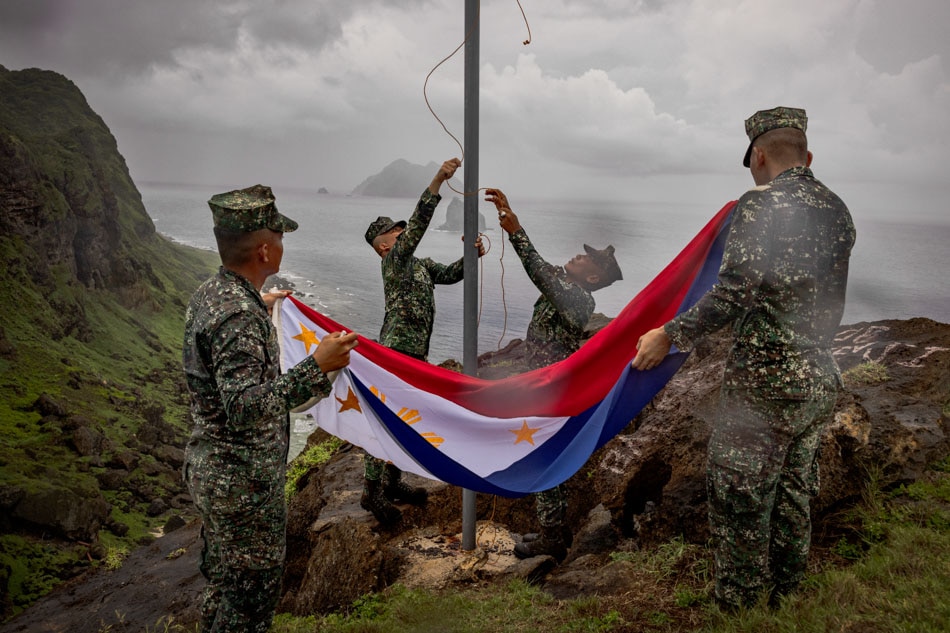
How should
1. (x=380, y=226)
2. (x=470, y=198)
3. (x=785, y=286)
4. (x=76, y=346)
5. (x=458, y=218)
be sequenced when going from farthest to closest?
(x=76, y=346) < (x=458, y=218) < (x=380, y=226) < (x=470, y=198) < (x=785, y=286)

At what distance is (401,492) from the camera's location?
6379 millimetres

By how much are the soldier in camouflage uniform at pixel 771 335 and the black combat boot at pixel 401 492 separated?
3.66 m

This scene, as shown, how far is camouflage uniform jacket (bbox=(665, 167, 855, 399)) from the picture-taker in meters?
3.04

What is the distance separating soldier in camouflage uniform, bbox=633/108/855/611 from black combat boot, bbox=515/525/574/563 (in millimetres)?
1921

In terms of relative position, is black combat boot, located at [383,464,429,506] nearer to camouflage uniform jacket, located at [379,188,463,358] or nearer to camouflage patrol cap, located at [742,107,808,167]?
camouflage uniform jacket, located at [379,188,463,358]

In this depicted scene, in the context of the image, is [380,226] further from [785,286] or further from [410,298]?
[785,286]

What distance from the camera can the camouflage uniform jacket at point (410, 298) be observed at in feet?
18.3

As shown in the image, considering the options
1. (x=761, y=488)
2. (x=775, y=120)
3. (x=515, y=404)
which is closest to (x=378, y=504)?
(x=515, y=404)

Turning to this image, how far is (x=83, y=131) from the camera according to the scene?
207ft

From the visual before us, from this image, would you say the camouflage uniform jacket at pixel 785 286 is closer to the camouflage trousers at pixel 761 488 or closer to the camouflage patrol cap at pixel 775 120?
the camouflage trousers at pixel 761 488

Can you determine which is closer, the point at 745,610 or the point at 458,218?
the point at 745,610

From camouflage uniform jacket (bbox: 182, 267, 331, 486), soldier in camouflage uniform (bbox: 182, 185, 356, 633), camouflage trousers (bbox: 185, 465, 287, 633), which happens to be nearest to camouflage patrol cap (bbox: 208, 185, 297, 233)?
soldier in camouflage uniform (bbox: 182, 185, 356, 633)

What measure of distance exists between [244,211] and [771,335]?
8.66ft

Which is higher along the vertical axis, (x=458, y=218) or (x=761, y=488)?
(x=458, y=218)
